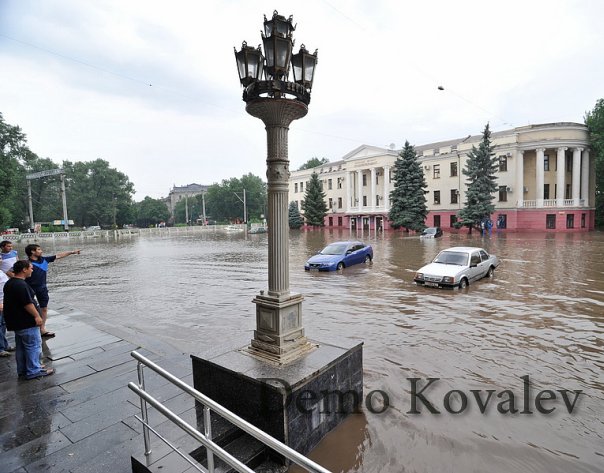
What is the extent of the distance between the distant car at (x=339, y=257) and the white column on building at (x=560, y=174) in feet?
113

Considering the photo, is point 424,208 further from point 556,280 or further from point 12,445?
point 12,445

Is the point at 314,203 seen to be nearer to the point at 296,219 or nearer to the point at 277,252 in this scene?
the point at 296,219

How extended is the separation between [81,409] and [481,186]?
138 ft

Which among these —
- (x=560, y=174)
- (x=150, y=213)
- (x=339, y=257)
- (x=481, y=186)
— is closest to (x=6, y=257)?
(x=339, y=257)

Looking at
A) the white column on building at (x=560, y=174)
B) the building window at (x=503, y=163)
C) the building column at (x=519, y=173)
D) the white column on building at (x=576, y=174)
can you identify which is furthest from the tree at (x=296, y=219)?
the white column on building at (x=576, y=174)

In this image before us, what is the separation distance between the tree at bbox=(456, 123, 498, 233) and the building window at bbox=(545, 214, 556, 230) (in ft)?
24.9

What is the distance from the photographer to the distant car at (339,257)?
16625 mm

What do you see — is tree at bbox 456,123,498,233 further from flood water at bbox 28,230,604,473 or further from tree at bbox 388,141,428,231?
flood water at bbox 28,230,604,473

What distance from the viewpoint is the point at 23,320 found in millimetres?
4863

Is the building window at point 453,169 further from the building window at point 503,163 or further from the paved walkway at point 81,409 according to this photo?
the paved walkway at point 81,409

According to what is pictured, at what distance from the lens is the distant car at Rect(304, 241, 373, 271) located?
54.5 ft

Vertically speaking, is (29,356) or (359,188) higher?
(359,188)

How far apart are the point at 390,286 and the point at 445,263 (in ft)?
7.76

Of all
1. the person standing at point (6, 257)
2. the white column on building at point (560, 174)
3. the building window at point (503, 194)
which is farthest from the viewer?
the building window at point (503, 194)
